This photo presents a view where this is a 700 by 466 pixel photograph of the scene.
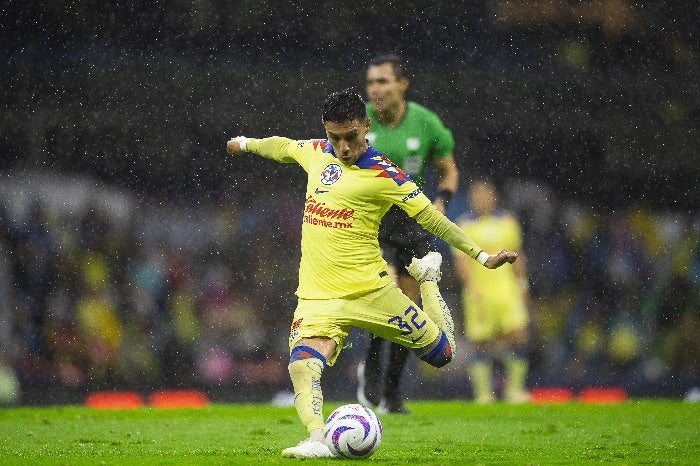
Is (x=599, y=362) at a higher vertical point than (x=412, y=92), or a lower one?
lower

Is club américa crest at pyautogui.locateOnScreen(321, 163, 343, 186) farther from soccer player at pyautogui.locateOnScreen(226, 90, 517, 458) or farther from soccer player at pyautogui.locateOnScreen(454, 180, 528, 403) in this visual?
soccer player at pyautogui.locateOnScreen(454, 180, 528, 403)

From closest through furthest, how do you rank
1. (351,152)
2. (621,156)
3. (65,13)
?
(351,152), (65,13), (621,156)

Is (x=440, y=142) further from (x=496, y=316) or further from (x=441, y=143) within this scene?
(x=496, y=316)

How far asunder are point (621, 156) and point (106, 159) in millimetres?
5932

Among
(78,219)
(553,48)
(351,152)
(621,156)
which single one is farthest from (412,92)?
(351,152)

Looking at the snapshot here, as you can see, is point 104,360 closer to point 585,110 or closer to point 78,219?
point 78,219

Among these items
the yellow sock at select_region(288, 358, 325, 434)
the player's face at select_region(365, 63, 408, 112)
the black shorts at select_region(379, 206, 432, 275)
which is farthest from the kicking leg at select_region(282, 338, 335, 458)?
the player's face at select_region(365, 63, 408, 112)

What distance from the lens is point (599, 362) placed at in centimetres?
1363

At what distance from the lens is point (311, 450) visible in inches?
222

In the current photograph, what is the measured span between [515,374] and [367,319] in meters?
5.11

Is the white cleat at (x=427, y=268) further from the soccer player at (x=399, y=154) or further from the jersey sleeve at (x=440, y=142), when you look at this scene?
the jersey sleeve at (x=440, y=142)

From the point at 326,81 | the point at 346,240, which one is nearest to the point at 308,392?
the point at 346,240

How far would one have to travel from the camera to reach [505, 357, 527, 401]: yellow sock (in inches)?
436

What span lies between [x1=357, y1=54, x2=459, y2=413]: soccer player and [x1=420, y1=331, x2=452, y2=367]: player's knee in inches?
60.7
